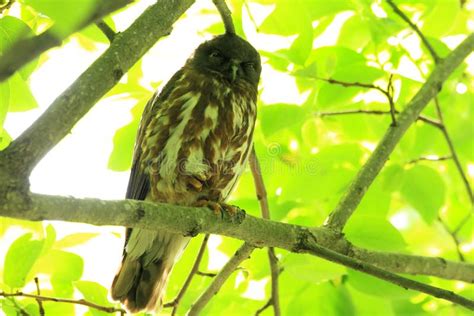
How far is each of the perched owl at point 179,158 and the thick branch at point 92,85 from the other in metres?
1.19

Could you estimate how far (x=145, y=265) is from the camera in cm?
431

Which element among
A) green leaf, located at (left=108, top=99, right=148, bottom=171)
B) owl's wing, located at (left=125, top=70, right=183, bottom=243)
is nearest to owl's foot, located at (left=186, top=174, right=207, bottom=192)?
owl's wing, located at (left=125, top=70, right=183, bottom=243)

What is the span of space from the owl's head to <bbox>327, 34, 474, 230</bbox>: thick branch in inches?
46.8

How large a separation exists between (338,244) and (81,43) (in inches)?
69.8

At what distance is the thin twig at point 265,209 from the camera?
3.34 meters

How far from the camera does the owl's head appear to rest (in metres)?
4.49

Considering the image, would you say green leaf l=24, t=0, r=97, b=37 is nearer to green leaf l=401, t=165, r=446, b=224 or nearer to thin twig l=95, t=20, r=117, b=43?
thin twig l=95, t=20, r=117, b=43

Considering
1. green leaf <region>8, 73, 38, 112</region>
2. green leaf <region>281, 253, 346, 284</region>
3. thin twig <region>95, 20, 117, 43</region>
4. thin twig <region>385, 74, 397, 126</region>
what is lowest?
green leaf <region>281, 253, 346, 284</region>

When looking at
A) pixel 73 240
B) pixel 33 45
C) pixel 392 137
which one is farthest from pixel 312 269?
pixel 33 45

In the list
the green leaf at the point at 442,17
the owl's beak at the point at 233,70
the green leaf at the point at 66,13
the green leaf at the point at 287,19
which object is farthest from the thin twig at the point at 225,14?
the green leaf at the point at 66,13

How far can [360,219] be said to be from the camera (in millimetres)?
3287

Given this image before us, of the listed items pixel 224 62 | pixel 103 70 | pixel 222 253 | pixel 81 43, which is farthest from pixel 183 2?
pixel 224 62

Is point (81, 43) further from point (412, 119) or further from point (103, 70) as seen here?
point (412, 119)

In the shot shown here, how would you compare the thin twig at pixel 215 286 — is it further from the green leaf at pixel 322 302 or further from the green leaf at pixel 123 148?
the green leaf at pixel 123 148
